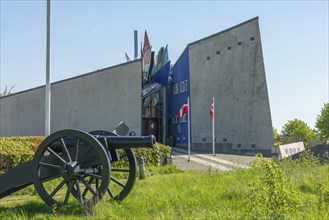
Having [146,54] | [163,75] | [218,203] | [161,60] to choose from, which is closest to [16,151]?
[218,203]

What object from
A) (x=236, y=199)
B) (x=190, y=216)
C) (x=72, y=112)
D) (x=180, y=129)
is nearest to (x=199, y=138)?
(x=180, y=129)

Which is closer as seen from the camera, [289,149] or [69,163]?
[69,163]

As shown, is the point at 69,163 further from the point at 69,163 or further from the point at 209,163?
the point at 209,163

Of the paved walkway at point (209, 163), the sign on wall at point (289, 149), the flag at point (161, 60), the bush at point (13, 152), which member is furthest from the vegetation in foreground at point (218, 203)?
the flag at point (161, 60)

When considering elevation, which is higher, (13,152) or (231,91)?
(231,91)

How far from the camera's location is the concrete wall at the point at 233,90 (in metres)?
27.8

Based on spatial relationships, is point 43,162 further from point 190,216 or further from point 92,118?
point 92,118

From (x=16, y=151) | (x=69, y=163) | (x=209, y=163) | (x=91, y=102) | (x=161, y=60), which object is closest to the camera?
(x=69, y=163)

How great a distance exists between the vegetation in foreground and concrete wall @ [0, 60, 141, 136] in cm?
2125

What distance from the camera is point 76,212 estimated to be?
6.31 metres

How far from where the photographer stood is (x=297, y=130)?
5675 centimetres

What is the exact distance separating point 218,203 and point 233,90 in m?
22.7

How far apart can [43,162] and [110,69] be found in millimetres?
24968

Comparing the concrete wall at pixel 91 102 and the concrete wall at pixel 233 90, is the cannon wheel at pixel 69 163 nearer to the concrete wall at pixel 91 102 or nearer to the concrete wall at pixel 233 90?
the concrete wall at pixel 233 90
